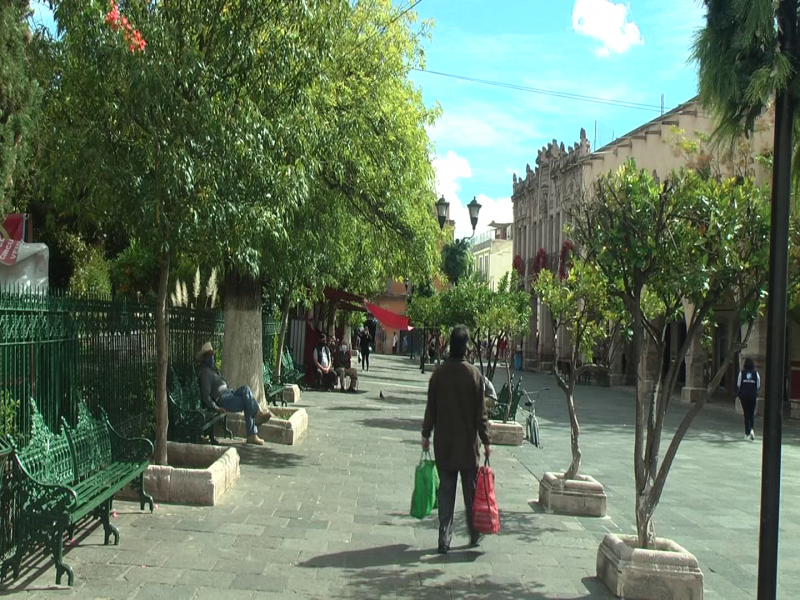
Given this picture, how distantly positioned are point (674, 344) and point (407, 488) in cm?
2853

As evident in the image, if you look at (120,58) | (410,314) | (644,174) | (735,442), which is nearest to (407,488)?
(644,174)

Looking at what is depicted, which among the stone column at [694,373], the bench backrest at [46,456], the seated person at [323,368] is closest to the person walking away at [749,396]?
the stone column at [694,373]

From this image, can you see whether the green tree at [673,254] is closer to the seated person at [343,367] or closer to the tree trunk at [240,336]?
the tree trunk at [240,336]

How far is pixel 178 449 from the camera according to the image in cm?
913

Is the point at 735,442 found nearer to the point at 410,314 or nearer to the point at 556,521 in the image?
the point at 556,521

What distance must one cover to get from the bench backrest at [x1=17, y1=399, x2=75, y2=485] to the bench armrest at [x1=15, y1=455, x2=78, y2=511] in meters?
0.11

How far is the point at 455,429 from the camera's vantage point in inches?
261

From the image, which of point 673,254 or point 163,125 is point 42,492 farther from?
point 673,254

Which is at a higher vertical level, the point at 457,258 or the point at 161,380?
the point at 457,258

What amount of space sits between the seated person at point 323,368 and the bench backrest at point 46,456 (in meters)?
17.9

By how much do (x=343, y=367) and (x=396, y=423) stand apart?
8.59 meters

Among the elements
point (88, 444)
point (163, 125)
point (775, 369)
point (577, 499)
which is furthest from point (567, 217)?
point (775, 369)

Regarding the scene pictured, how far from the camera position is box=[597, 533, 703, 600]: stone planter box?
5668 millimetres

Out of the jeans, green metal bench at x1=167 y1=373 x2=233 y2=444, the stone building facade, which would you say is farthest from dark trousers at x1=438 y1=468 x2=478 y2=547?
the stone building facade
